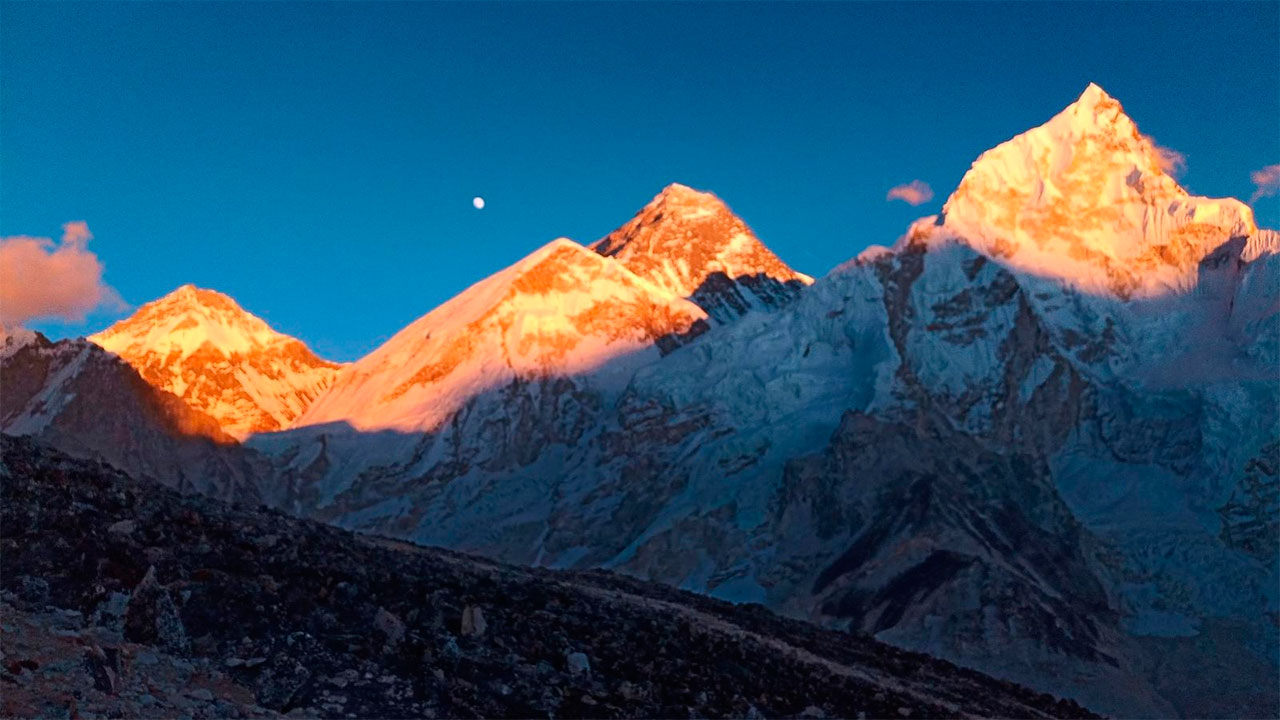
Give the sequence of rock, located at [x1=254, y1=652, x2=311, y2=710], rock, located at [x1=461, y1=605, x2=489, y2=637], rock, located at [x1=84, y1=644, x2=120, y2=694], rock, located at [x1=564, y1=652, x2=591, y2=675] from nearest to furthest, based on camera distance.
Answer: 1. rock, located at [x1=84, y1=644, x2=120, y2=694]
2. rock, located at [x1=254, y1=652, x2=311, y2=710]
3. rock, located at [x1=564, y1=652, x2=591, y2=675]
4. rock, located at [x1=461, y1=605, x2=489, y2=637]

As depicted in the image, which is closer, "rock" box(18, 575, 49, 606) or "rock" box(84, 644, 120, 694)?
"rock" box(84, 644, 120, 694)

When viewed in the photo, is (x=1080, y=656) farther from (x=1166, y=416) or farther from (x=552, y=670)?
(x=552, y=670)

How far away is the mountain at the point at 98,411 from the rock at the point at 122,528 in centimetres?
15589

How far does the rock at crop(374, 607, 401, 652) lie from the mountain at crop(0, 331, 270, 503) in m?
158

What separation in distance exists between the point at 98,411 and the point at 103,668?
6894 inches

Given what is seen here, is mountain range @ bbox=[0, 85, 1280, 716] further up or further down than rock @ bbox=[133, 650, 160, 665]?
further up

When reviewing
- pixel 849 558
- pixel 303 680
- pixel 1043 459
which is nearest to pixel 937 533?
pixel 849 558

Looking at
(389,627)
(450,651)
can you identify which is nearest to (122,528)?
(389,627)

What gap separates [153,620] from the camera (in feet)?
73.0

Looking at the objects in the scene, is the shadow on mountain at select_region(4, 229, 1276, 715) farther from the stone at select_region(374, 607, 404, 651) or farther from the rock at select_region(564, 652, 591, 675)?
the stone at select_region(374, 607, 404, 651)

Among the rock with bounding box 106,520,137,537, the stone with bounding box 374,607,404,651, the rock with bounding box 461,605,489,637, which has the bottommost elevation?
the stone with bounding box 374,607,404,651

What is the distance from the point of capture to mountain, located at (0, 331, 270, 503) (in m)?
180

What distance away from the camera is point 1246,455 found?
161250 millimetres

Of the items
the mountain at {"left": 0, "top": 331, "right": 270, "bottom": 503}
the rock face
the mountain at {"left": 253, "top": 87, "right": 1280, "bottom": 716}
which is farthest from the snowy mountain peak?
the rock face
